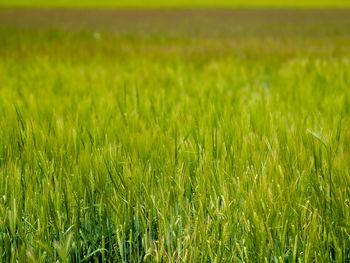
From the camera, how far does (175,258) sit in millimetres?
1153

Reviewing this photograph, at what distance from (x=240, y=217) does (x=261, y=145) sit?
36 cm

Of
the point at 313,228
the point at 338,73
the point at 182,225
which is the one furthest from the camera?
the point at 338,73

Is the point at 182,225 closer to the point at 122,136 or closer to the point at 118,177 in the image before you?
the point at 118,177

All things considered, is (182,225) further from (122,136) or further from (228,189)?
(122,136)

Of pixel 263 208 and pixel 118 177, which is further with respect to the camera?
pixel 118 177

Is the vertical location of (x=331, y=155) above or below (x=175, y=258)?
above

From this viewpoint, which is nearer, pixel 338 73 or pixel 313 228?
pixel 313 228

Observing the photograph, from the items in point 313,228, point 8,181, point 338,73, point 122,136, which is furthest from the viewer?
point 338,73

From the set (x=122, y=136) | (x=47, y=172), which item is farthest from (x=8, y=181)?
(x=122, y=136)

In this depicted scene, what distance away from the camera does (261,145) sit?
146cm

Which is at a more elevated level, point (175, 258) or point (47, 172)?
point (47, 172)

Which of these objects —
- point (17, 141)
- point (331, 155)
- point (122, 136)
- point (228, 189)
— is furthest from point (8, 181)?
point (331, 155)

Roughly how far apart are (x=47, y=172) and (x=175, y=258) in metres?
0.46

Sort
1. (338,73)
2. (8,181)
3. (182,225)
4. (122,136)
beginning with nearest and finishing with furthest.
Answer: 1. (182,225)
2. (8,181)
3. (122,136)
4. (338,73)
